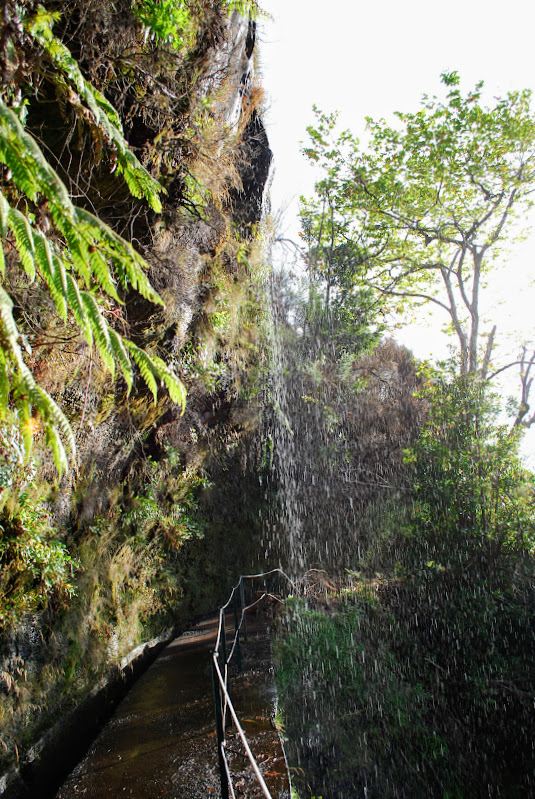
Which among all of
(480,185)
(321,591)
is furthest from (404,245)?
(321,591)

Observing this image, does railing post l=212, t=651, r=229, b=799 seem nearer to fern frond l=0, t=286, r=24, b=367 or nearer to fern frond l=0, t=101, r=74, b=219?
fern frond l=0, t=286, r=24, b=367

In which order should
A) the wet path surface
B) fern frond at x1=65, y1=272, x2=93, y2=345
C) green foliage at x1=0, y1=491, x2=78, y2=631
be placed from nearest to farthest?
1. fern frond at x1=65, y1=272, x2=93, y2=345
2. the wet path surface
3. green foliage at x1=0, y1=491, x2=78, y2=631

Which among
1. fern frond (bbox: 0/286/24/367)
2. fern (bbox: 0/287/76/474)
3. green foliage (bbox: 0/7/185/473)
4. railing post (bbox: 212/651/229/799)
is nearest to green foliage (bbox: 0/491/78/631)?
railing post (bbox: 212/651/229/799)

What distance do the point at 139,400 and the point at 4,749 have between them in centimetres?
324

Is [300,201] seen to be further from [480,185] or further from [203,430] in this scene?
[203,430]

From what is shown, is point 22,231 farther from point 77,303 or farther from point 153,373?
point 153,373

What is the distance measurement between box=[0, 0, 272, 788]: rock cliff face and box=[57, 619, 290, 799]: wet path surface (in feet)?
1.71

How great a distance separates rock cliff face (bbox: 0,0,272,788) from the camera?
328 cm

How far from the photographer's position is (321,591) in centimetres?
823

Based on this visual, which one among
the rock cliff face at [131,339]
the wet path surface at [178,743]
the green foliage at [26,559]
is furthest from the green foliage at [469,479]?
the green foliage at [26,559]

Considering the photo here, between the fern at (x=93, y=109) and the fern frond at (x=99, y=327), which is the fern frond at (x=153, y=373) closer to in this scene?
the fern frond at (x=99, y=327)

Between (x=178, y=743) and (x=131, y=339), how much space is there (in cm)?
374

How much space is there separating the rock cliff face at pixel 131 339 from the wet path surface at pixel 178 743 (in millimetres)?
522

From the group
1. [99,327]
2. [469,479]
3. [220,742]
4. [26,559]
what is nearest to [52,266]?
[99,327]
